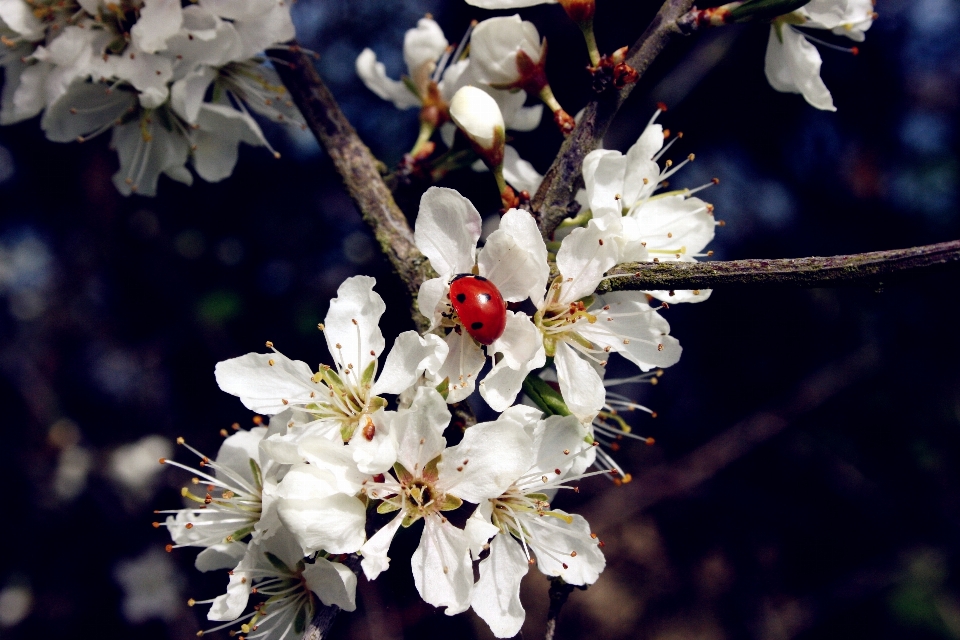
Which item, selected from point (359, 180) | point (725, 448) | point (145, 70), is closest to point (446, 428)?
point (359, 180)

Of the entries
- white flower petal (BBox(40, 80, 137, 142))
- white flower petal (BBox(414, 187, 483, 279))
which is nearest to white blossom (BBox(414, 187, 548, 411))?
white flower petal (BBox(414, 187, 483, 279))

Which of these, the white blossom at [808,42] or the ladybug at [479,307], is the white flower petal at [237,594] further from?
the white blossom at [808,42]

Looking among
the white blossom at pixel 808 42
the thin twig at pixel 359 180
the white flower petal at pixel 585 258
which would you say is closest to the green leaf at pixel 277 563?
the thin twig at pixel 359 180

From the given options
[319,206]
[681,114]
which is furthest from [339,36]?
[681,114]

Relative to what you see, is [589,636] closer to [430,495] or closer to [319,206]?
[319,206]

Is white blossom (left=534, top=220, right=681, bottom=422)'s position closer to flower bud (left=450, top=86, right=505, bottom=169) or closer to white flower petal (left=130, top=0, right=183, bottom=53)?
flower bud (left=450, top=86, right=505, bottom=169)

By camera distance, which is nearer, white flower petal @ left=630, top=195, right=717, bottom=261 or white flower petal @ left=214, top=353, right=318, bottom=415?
→ white flower petal @ left=214, top=353, right=318, bottom=415

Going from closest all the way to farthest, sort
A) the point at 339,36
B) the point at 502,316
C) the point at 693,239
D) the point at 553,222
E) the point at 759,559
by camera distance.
A: the point at 502,316 → the point at 553,222 → the point at 693,239 → the point at 339,36 → the point at 759,559
